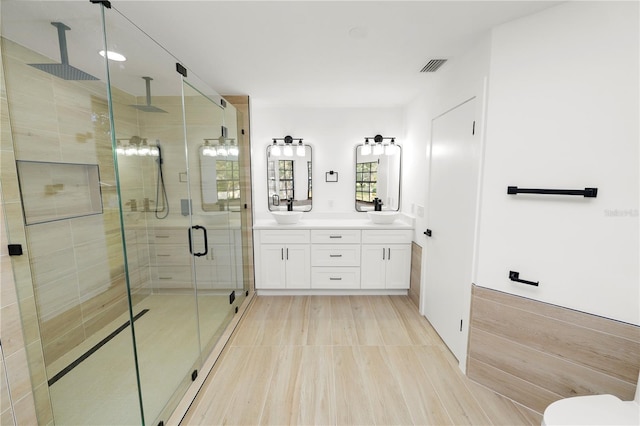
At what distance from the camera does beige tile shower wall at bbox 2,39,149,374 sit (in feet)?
4.13

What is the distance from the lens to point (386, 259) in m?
3.12

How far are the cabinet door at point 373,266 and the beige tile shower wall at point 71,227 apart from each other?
88.5 inches

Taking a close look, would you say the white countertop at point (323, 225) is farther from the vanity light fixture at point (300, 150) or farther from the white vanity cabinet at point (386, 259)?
the vanity light fixture at point (300, 150)

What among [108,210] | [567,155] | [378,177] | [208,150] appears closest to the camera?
[567,155]

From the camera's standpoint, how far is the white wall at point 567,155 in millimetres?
1248

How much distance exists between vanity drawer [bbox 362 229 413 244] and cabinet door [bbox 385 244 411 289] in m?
0.07

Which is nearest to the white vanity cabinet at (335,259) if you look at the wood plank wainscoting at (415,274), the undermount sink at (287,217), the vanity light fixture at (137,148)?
the undermount sink at (287,217)

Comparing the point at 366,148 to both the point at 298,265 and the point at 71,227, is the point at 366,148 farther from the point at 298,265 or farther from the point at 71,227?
the point at 71,227

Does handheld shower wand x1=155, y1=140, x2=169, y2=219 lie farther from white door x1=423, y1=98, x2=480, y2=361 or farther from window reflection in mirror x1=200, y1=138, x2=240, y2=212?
white door x1=423, y1=98, x2=480, y2=361


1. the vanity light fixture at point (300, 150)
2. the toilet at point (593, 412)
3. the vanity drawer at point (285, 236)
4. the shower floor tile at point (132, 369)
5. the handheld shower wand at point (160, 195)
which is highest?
the vanity light fixture at point (300, 150)

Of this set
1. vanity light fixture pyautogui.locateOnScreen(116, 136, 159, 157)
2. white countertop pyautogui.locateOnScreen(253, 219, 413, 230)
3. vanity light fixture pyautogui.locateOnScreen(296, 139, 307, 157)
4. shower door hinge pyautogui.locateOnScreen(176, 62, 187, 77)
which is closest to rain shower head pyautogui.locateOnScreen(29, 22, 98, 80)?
vanity light fixture pyautogui.locateOnScreen(116, 136, 159, 157)

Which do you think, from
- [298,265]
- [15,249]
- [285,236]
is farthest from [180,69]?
[298,265]

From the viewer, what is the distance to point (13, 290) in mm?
1160

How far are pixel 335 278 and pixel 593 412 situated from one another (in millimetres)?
2291
